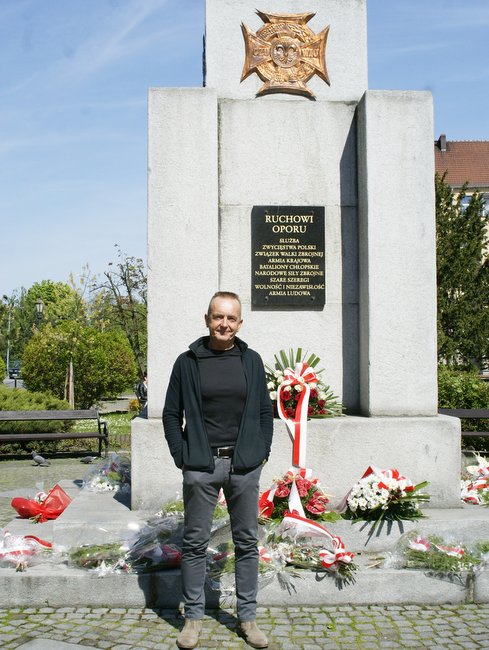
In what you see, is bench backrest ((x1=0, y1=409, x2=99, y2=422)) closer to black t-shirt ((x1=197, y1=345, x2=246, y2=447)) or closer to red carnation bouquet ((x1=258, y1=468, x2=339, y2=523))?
red carnation bouquet ((x1=258, y1=468, x2=339, y2=523))

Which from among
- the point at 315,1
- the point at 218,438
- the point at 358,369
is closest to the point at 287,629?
the point at 218,438

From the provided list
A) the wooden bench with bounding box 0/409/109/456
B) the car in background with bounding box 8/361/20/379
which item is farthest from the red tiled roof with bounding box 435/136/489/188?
the wooden bench with bounding box 0/409/109/456

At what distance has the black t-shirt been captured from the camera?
372 cm

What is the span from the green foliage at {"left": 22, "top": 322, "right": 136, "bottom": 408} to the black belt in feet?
55.0

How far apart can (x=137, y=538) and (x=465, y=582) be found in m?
2.26

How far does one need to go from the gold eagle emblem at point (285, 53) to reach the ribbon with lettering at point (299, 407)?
2582 mm

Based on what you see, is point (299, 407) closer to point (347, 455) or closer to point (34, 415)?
point (347, 455)

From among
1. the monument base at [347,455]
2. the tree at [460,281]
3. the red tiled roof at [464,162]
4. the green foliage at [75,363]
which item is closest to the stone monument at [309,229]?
the monument base at [347,455]

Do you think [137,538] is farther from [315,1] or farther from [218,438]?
[315,1]

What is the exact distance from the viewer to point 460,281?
2406 centimetres

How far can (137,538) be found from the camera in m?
4.66

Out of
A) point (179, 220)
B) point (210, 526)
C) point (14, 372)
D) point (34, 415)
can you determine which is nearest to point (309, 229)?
point (179, 220)

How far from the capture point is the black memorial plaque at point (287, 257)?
19.5 feet

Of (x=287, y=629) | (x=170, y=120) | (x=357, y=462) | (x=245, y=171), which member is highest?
(x=170, y=120)
